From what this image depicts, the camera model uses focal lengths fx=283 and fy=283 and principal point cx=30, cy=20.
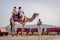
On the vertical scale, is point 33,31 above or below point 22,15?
below

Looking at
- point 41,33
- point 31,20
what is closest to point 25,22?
point 31,20

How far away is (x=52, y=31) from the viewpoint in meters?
30.3

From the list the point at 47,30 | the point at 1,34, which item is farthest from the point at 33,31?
the point at 1,34

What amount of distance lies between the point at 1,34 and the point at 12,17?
3914 millimetres

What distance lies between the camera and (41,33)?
29094 mm

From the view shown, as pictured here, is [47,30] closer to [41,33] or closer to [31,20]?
[41,33]

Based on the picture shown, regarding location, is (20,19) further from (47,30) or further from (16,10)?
(47,30)

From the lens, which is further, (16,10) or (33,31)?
(33,31)

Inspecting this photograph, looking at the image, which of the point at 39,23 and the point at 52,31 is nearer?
the point at 39,23

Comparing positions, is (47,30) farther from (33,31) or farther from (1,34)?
(1,34)

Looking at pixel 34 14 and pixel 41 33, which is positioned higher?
pixel 34 14

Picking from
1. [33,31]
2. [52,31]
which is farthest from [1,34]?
[52,31]

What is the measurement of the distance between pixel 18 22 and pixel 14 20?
49 cm

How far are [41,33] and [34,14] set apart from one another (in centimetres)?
310
